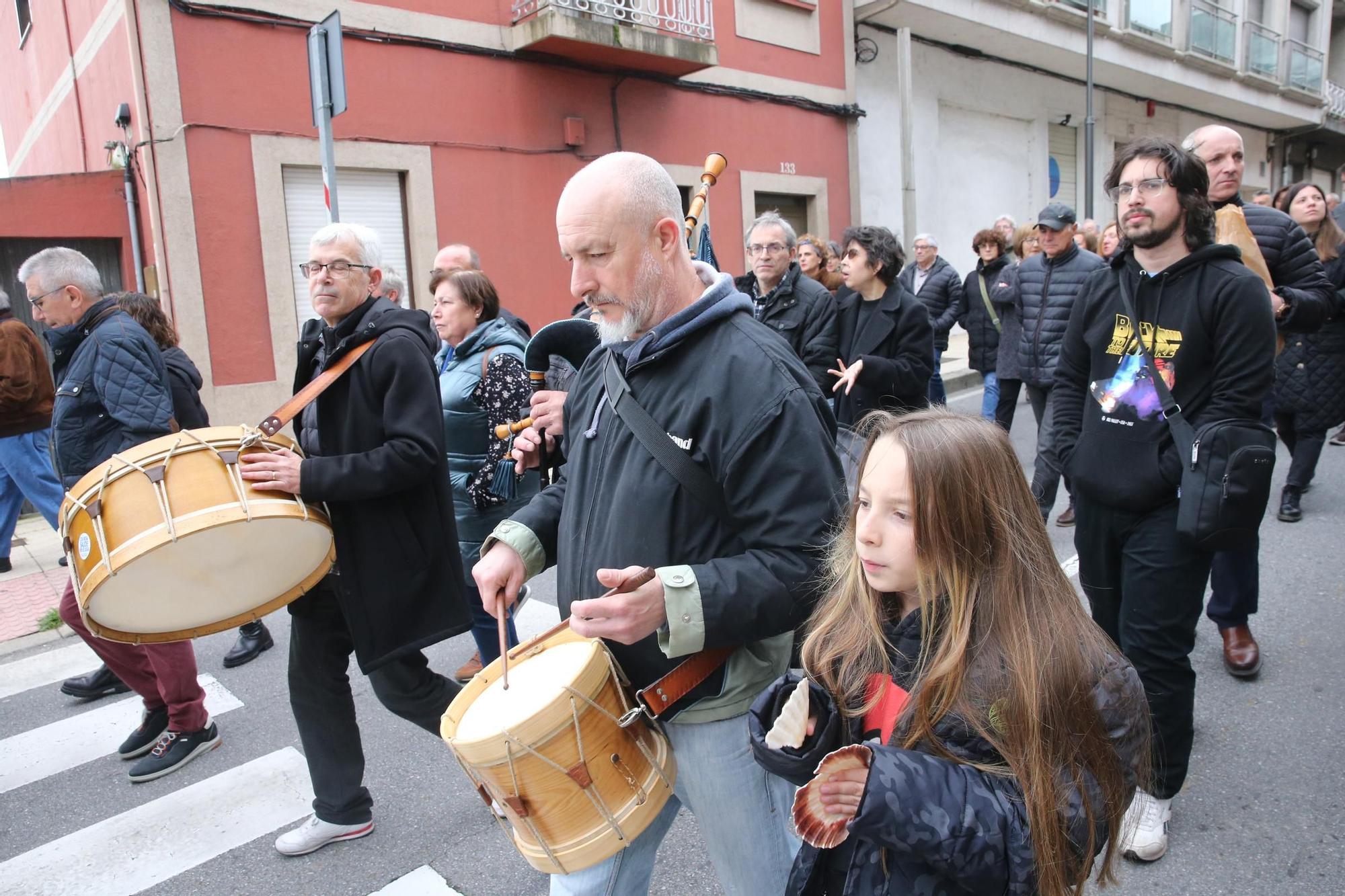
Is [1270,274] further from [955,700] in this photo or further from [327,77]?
[327,77]

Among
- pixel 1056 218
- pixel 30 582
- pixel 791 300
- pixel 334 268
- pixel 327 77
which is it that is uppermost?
pixel 327 77

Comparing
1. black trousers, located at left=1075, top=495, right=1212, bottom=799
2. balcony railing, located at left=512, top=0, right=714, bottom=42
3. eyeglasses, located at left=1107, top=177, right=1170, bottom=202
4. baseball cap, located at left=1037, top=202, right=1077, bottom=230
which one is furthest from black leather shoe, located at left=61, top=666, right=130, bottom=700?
balcony railing, located at left=512, top=0, right=714, bottom=42

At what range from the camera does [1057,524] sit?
6.02 m

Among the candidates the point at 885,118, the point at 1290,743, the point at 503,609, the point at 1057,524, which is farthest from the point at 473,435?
the point at 885,118

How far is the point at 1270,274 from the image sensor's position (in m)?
3.59

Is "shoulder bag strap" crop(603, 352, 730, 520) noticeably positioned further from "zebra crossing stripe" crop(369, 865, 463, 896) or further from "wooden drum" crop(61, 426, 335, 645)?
"zebra crossing stripe" crop(369, 865, 463, 896)

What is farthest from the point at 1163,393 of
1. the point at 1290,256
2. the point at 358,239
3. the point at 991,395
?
the point at 991,395

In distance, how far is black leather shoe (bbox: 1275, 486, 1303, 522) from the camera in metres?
5.75

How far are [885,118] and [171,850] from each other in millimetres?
15156

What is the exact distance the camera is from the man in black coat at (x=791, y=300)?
5.15 meters

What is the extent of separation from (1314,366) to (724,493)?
16.9ft

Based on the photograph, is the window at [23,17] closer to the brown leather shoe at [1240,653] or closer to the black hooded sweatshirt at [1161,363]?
the black hooded sweatshirt at [1161,363]

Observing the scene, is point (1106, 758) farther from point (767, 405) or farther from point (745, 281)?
point (745, 281)

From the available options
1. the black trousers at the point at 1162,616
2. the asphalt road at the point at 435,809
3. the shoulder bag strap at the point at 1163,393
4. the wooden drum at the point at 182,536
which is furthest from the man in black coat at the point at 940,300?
the wooden drum at the point at 182,536
